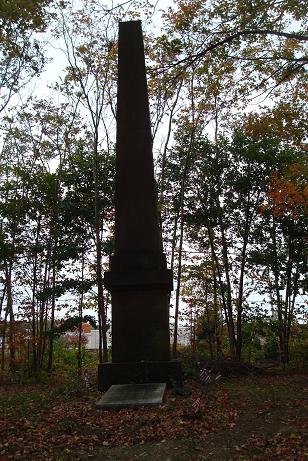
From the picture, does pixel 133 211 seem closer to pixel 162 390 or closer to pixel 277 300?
pixel 162 390

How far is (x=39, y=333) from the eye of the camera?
46.3 ft

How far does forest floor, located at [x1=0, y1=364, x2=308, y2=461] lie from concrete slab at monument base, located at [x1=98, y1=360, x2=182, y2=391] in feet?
1.72

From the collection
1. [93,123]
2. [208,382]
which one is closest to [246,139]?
[93,123]

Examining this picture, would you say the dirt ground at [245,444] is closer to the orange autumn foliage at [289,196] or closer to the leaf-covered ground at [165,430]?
the leaf-covered ground at [165,430]

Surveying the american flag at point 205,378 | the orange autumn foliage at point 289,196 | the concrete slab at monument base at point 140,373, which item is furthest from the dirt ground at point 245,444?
the orange autumn foliage at point 289,196

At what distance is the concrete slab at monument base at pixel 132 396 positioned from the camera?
5906mm

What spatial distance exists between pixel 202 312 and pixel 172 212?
13.2 feet

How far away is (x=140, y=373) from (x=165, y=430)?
268 centimetres

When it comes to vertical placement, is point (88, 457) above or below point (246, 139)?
below

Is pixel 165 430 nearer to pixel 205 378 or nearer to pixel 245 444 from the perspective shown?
pixel 245 444

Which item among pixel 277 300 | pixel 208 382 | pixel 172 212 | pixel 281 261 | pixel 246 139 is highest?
pixel 246 139

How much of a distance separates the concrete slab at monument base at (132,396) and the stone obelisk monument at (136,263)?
0.38m

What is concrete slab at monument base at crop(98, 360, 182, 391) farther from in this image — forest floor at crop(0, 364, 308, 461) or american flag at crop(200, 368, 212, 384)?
american flag at crop(200, 368, 212, 384)

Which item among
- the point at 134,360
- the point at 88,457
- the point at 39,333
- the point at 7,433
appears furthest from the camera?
the point at 39,333
